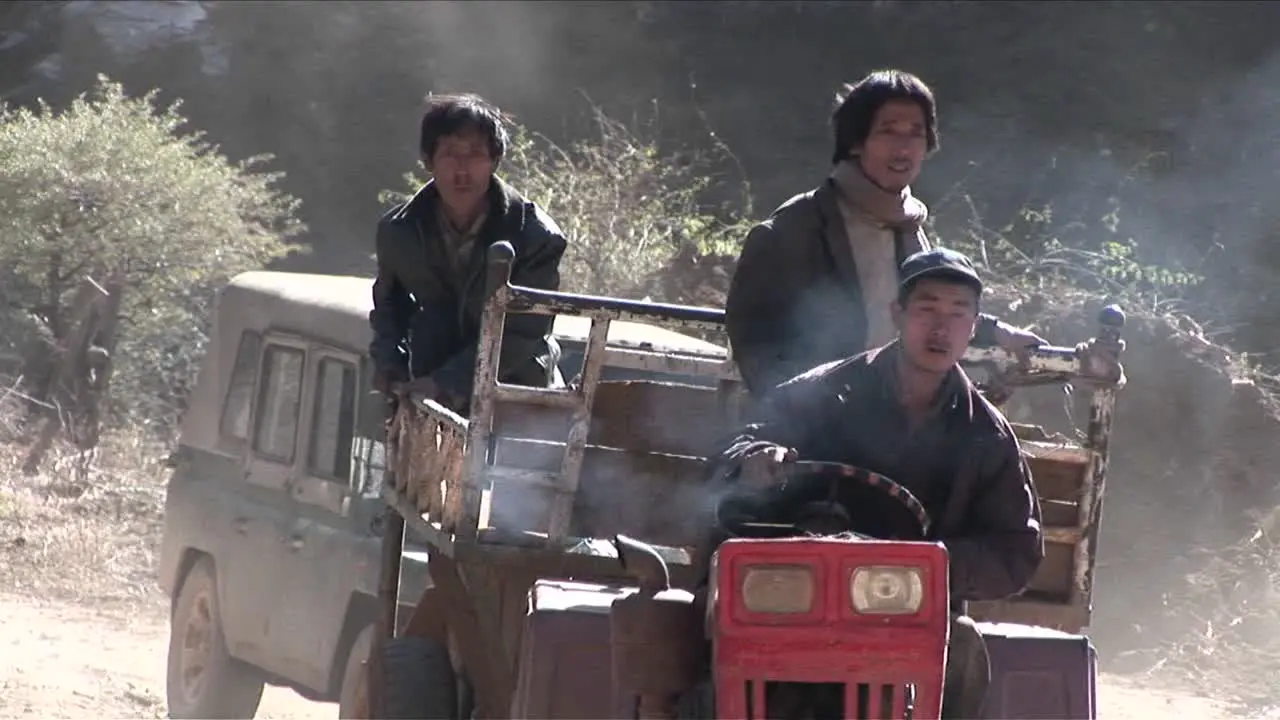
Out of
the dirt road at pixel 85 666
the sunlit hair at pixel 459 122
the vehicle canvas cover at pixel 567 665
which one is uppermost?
the sunlit hair at pixel 459 122

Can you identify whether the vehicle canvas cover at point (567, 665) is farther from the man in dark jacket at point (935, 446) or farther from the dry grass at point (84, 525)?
the dry grass at point (84, 525)

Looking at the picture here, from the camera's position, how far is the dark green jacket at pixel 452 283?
620 centimetres

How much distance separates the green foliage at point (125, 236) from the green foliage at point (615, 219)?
6.07 ft


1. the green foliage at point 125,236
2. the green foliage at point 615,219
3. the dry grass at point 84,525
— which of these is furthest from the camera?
the green foliage at point 125,236

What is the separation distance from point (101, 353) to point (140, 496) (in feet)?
5.72

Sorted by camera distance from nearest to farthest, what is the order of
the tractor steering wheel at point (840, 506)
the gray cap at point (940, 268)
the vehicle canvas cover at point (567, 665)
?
1. the tractor steering wheel at point (840, 506)
2. the gray cap at point (940, 268)
3. the vehicle canvas cover at point (567, 665)

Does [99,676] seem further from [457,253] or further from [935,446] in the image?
[935,446]

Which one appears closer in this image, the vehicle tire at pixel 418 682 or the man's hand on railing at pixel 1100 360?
the man's hand on railing at pixel 1100 360

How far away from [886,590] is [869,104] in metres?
1.95

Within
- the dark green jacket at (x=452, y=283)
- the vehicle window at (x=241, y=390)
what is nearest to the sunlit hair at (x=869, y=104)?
the dark green jacket at (x=452, y=283)

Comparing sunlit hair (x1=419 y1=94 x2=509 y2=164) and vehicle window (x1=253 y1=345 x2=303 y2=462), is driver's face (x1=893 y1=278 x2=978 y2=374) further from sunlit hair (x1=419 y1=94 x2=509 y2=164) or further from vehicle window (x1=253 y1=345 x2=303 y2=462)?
vehicle window (x1=253 y1=345 x2=303 y2=462)

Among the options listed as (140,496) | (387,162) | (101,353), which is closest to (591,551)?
(140,496)

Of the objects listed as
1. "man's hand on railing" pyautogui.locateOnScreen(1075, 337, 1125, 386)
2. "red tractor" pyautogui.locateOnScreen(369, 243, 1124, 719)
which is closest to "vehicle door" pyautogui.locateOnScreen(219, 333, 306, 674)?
"red tractor" pyautogui.locateOnScreen(369, 243, 1124, 719)

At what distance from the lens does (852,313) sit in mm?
5129
